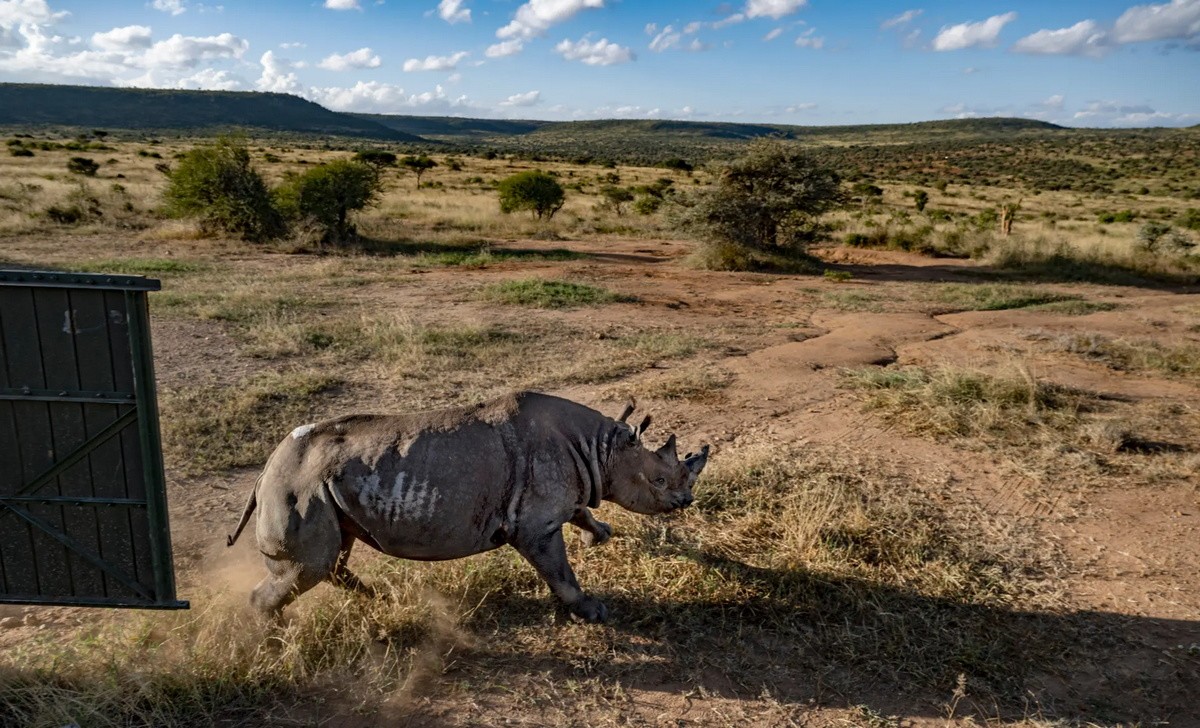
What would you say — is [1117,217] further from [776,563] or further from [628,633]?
[628,633]

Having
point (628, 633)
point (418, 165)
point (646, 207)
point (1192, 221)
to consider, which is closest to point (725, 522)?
point (628, 633)

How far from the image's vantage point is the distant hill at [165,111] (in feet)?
383

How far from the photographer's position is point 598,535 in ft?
17.0

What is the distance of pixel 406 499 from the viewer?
3.97m

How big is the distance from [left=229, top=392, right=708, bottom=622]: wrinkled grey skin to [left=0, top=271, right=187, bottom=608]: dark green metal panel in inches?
21.1

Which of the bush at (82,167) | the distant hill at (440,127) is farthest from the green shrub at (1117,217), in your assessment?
the distant hill at (440,127)

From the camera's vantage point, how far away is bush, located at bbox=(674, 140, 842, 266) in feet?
67.7

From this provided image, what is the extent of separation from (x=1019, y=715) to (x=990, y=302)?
1318 cm

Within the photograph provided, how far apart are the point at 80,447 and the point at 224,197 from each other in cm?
1920

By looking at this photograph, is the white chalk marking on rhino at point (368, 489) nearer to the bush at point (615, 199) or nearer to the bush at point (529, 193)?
the bush at point (529, 193)

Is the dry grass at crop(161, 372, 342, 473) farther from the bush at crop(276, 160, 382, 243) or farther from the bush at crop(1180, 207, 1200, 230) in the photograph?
the bush at crop(1180, 207, 1200, 230)

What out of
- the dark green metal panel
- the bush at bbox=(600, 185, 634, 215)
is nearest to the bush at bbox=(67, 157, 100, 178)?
the bush at bbox=(600, 185, 634, 215)

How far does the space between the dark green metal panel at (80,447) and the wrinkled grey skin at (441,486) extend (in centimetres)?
54

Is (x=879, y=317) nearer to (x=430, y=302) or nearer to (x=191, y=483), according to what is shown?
(x=430, y=302)
